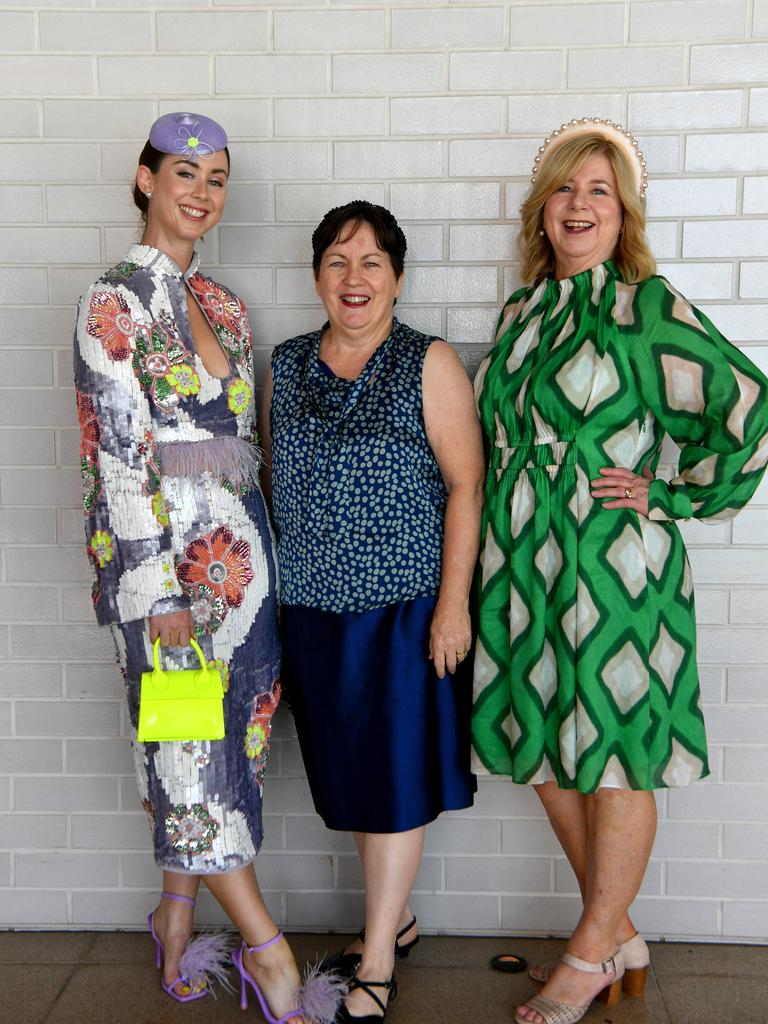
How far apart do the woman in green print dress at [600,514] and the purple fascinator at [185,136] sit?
2.52 feet

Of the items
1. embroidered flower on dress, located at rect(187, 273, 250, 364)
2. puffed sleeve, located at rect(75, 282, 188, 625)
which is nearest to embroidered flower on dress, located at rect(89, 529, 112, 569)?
puffed sleeve, located at rect(75, 282, 188, 625)

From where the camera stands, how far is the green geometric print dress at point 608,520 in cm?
207

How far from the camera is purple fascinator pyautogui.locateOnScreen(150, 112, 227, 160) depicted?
2.18 m

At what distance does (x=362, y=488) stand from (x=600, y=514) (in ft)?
1.75

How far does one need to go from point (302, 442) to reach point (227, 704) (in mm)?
630

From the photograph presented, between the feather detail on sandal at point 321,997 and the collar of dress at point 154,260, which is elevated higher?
the collar of dress at point 154,260

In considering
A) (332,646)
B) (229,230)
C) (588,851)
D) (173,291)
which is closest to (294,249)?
(229,230)

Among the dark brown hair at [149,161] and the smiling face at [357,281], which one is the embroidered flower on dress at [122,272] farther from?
the smiling face at [357,281]

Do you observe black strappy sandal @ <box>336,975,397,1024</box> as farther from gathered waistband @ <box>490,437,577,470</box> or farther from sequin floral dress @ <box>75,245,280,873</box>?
gathered waistband @ <box>490,437,577,470</box>

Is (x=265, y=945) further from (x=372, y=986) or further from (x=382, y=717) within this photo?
(x=382, y=717)

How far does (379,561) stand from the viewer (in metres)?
2.17

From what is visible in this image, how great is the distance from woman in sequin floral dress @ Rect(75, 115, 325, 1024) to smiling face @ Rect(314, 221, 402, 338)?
267 mm

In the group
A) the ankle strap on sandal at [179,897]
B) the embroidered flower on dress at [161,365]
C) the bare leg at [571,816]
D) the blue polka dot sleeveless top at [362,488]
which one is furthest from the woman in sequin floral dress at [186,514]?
the bare leg at [571,816]

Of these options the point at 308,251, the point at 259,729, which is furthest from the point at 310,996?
the point at 308,251
